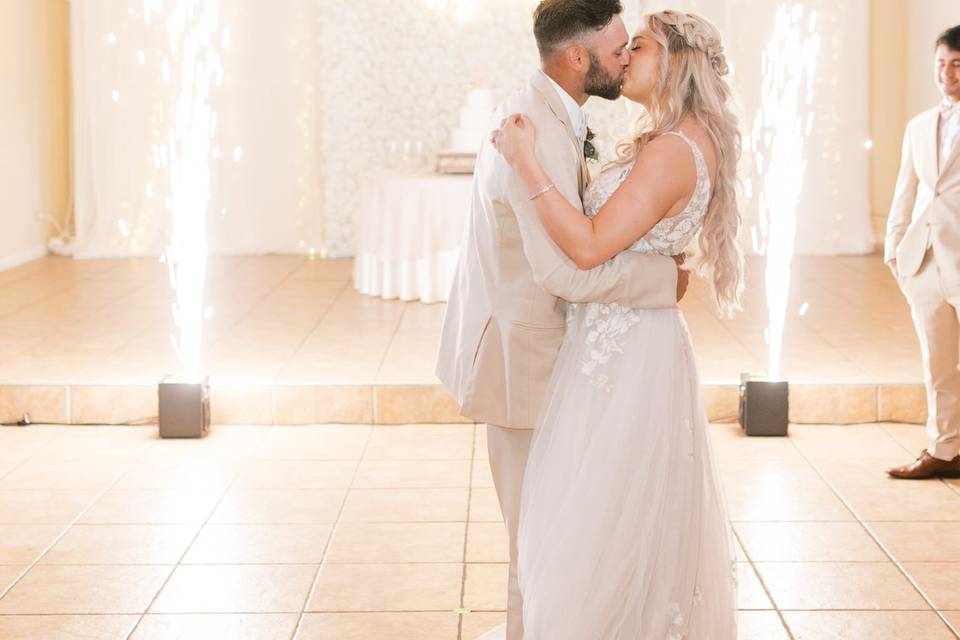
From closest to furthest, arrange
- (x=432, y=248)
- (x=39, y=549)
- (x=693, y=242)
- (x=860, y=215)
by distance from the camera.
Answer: (x=693, y=242) → (x=39, y=549) → (x=432, y=248) → (x=860, y=215)

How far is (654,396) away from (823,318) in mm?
4292

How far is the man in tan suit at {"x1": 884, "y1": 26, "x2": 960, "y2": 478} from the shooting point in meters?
4.14

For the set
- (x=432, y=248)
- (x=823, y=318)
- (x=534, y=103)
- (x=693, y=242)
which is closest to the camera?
(x=534, y=103)

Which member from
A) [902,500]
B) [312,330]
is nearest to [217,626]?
[902,500]

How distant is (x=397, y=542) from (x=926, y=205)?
210 centimetres

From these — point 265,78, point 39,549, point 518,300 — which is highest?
point 265,78

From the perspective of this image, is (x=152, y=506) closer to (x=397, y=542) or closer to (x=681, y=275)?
(x=397, y=542)

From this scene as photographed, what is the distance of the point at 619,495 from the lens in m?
2.57

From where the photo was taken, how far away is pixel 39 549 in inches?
145

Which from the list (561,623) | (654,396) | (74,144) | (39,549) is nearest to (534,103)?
(654,396)

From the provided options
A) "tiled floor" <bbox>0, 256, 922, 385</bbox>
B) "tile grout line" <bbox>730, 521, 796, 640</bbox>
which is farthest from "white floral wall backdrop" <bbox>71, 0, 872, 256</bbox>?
"tile grout line" <bbox>730, 521, 796, 640</bbox>

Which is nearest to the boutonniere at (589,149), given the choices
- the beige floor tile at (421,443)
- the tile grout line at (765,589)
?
the tile grout line at (765,589)

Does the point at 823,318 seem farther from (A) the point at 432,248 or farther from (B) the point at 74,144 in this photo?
(B) the point at 74,144

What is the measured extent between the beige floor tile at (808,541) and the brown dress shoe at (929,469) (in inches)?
22.1
